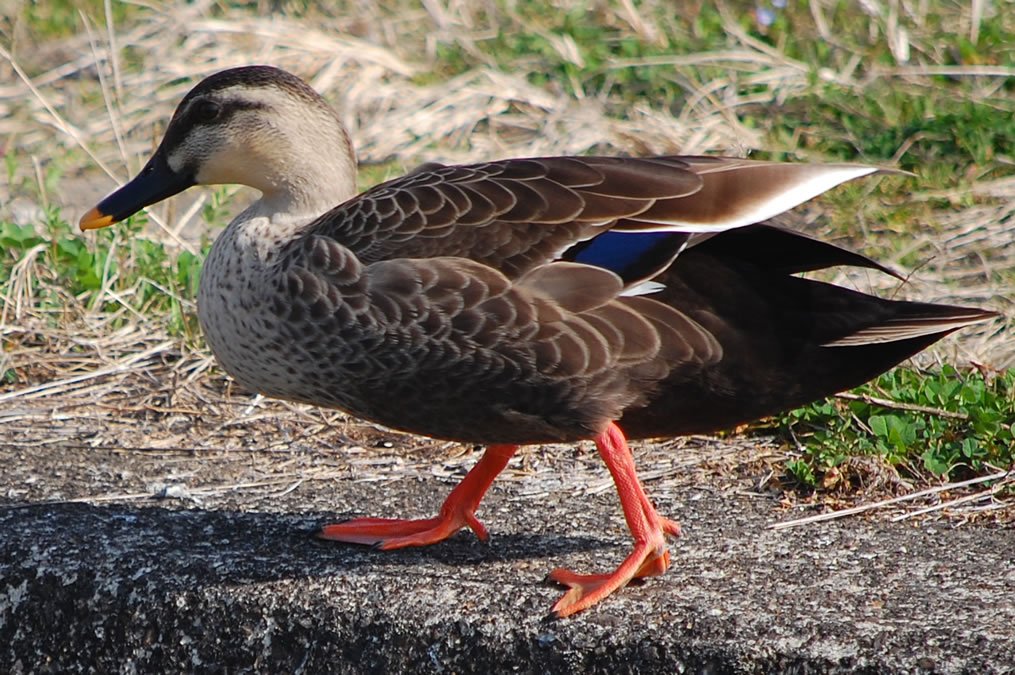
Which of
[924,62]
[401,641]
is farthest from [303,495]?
[924,62]

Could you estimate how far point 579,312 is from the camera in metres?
3.05

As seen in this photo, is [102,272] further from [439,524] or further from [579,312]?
[579,312]

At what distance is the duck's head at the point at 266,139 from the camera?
3.57 metres

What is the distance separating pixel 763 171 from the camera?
3.08 metres

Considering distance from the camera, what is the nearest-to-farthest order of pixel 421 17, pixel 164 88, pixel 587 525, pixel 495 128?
pixel 587 525 → pixel 495 128 → pixel 164 88 → pixel 421 17

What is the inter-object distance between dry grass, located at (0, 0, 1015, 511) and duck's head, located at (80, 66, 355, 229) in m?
0.91

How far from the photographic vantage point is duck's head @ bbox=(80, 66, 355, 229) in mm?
3574

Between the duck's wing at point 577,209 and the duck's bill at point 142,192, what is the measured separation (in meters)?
0.65

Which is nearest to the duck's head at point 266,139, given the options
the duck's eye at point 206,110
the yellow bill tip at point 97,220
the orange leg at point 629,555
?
the duck's eye at point 206,110

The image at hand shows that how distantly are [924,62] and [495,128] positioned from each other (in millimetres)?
2165

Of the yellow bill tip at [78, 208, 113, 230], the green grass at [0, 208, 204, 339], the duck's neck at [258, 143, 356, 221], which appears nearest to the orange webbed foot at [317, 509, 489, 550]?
the duck's neck at [258, 143, 356, 221]

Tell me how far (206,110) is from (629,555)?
1588mm

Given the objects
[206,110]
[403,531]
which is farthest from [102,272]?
[403,531]

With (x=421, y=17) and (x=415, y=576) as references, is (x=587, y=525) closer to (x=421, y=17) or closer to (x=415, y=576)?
(x=415, y=576)
